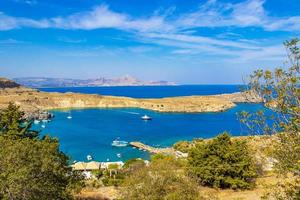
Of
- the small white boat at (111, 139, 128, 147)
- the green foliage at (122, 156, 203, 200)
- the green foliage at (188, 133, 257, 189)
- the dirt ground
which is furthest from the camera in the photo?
the small white boat at (111, 139, 128, 147)

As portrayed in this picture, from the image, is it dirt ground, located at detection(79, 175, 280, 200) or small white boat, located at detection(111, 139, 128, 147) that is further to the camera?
small white boat, located at detection(111, 139, 128, 147)

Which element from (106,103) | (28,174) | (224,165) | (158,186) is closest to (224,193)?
(224,165)

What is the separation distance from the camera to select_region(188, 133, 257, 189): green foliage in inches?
1256

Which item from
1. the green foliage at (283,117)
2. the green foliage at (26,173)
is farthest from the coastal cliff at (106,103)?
the green foliage at (283,117)

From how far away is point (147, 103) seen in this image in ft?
625

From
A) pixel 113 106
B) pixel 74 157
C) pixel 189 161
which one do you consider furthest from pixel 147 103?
pixel 189 161

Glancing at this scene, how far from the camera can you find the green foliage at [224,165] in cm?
3191

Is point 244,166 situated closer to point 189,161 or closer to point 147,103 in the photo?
point 189,161

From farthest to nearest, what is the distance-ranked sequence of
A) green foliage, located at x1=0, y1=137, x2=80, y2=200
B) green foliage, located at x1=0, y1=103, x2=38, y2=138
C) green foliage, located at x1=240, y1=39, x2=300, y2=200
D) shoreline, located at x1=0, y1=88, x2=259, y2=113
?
1. shoreline, located at x1=0, y1=88, x2=259, y2=113
2. green foliage, located at x1=0, y1=103, x2=38, y2=138
3. green foliage, located at x1=0, y1=137, x2=80, y2=200
4. green foliage, located at x1=240, y1=39, x2=300, y2=200

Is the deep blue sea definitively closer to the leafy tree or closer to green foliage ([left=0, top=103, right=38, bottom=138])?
green foliage ([left=0, top=103, right=38, bottom=138])

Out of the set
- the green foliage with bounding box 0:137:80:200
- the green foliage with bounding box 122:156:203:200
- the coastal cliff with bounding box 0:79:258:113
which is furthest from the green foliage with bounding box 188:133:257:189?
the coastal cliff with bounding box 0:79:258:113

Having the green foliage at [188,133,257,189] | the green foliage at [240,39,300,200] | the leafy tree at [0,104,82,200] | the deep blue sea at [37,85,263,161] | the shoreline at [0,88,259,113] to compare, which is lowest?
the deep blue sea at [37,85,263,161]

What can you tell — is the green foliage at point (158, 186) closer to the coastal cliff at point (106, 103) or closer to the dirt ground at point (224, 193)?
the dirt ground at point (224, 193)

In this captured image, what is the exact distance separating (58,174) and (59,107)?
565ft
